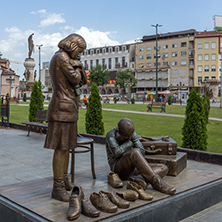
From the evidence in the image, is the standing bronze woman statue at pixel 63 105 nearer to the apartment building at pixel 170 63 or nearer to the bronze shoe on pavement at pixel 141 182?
the bronze shoe on pavement at pixel 141 182

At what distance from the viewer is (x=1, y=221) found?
3453 mm

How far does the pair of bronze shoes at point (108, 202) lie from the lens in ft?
10.3

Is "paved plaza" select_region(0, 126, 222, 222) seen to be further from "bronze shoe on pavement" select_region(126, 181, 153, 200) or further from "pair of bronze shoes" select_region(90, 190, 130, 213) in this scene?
"pair of bronze shoes" select_region(90, 190, 130, 213)

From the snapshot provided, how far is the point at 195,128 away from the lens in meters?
7.75

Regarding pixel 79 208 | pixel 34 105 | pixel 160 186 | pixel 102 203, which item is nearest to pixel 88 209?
Result: pixel 79 208

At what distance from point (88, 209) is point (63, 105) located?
120 centimetres

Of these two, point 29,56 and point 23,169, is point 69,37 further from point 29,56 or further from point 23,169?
point 29,56

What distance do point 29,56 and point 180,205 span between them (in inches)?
1608

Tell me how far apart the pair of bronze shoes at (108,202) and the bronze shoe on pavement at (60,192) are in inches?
14.5

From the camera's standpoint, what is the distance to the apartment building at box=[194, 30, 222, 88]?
2662 inches

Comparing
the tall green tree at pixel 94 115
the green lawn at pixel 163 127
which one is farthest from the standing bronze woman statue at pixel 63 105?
the tall green tree at pixel 94 115

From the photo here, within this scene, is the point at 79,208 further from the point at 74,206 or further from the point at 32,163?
the point at 32,163

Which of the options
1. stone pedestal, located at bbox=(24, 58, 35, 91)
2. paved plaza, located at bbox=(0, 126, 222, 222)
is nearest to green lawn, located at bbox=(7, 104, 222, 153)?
paved plaza, located at bbox=(0, 126, 222, 222)

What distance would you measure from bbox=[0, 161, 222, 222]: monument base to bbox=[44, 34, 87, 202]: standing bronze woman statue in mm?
329
